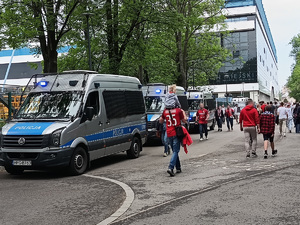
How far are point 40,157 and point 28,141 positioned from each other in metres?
0.48

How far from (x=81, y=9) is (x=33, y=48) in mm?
4213

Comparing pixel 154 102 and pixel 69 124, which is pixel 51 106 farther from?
pixel 154 102

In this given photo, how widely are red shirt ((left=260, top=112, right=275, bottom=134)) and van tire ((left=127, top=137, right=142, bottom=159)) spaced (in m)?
4.06

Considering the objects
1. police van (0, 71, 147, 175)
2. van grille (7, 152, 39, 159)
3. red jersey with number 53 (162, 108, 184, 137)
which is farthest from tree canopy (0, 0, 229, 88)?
red jersey with number 53 (162, 108, 184, 137)

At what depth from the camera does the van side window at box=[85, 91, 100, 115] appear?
35.8 feet

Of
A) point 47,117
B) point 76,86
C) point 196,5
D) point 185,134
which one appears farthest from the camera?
point 196,5

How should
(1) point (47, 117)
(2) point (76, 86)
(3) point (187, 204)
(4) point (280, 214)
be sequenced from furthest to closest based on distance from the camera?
(2) point (76, 86) → (1) point (47, 117) → (3) point (187, 204) → (4) point (280, 214)

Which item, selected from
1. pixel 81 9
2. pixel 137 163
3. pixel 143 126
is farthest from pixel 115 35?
pixel 137 163

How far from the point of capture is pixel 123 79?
1331cm

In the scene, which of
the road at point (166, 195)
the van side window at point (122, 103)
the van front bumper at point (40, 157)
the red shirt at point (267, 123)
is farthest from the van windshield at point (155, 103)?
the van front bumper at point (40, 157)

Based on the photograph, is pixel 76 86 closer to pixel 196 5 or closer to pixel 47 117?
pixel 47 117

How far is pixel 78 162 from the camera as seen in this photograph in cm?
1019

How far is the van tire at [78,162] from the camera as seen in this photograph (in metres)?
9.91

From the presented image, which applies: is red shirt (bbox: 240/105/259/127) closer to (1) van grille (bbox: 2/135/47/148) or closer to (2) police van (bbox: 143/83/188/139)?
(2) police van (bbox: 143/83/188/139)
